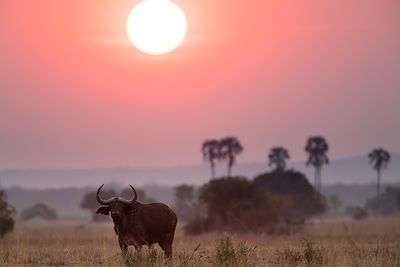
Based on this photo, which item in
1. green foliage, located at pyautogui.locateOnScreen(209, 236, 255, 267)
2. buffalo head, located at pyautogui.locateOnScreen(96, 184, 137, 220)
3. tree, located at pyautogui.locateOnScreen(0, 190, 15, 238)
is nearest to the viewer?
green foliage, located at pyautogui.locateOnScreen(209, 236, 255, 267)

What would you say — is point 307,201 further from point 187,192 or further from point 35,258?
point 35,258

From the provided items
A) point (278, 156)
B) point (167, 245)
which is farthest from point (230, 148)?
point (167, 245)

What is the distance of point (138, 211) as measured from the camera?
23.9 meters

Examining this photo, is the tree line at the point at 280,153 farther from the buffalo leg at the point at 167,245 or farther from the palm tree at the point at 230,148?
the buffalo leg at the point at 167,245

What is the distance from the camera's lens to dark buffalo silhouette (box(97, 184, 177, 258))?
23.4m

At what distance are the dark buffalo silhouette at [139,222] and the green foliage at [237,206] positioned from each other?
A: 111 ft

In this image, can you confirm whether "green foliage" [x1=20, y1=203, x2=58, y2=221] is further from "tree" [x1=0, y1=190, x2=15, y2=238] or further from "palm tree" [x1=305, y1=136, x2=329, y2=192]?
"tree" [x1=0, y1=190, x2=15, y2=238]

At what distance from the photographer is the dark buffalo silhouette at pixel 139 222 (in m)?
23.4

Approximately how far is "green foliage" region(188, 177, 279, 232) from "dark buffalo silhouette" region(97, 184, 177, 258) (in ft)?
111

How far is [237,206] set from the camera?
60281 millimetres

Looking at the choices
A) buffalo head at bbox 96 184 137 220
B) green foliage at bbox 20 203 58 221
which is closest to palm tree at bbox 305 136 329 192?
green foliage at bbox 20 203 58 221

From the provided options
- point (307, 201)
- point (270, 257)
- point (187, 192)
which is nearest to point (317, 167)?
point (187, 192)

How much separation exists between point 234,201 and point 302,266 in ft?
134

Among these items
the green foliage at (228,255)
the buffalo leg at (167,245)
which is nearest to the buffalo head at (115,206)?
the buffalo leg at (167,245)
